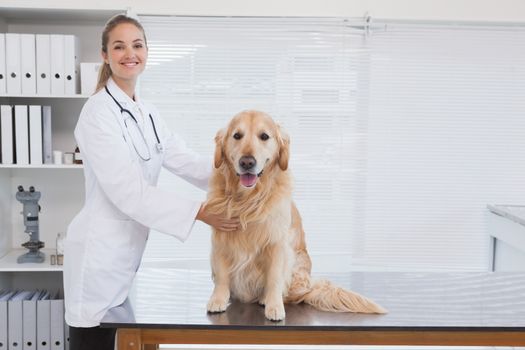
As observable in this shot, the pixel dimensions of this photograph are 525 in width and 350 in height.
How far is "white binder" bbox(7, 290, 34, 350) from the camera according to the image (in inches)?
117

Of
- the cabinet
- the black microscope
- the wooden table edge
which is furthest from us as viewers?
the cabinet

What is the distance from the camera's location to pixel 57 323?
3008 mm

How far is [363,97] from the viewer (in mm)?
3465

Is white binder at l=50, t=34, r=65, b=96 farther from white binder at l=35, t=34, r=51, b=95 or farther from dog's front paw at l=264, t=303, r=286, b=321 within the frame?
dog's front paw at l=264, t=303, r=286, b=321

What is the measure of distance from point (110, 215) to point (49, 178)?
171 centimetres

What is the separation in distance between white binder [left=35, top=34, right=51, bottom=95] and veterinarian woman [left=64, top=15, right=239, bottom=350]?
113 centimetres

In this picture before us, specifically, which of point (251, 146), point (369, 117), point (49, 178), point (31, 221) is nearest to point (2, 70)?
point (49, 178)

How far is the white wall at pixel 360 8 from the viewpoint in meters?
A: 3.28

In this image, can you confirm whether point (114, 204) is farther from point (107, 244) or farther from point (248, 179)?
point (248, 179)

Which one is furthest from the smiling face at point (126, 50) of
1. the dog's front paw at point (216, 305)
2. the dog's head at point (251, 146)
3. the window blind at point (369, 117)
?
the window blind at point (369, 117)

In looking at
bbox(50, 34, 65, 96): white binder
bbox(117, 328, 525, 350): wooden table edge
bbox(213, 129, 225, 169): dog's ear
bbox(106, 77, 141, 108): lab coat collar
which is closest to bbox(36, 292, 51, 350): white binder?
bbox(50, 34, 65, 96): white binder

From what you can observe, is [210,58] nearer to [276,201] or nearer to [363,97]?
[363,97]

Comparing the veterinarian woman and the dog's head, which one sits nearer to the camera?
the dog's head

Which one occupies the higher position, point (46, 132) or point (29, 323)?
point (46, 132)
